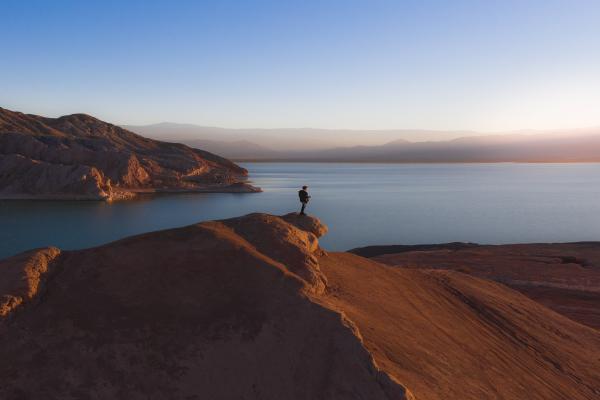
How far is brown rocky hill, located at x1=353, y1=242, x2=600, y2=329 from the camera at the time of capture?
17500 millimetres

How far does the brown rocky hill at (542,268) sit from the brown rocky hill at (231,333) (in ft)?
23.4

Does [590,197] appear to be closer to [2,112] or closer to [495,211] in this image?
[495,211]

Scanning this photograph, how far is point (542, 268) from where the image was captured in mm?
22922

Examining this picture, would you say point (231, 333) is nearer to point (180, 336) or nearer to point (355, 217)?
point (180, 336)

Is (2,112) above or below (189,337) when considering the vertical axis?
above

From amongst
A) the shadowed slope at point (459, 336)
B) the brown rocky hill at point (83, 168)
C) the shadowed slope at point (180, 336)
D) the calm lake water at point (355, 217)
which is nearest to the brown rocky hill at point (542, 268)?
the shadowed slope at point (459, 336)

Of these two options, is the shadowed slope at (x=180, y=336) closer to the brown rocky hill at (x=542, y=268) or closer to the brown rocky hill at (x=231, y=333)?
the brown rocky hill at (x=231, y=333)

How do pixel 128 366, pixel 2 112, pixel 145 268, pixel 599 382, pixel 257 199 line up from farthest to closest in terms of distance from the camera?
pixel 2 112, pixel 257 199, pixel 599 382, pixel 145 268, pixel 128 366

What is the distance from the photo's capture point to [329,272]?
36.4 feet

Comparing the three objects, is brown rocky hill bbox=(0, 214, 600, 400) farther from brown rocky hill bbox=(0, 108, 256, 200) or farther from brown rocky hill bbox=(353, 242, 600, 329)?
brown rocky hill bbox=(0, 108, 256, 200)

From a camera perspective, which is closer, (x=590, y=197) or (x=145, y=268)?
(x=145, y=268)

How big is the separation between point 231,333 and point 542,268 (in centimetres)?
2144

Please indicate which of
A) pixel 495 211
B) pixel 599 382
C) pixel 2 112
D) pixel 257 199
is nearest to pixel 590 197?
pixel 495 211

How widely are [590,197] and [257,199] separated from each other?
189 ft
